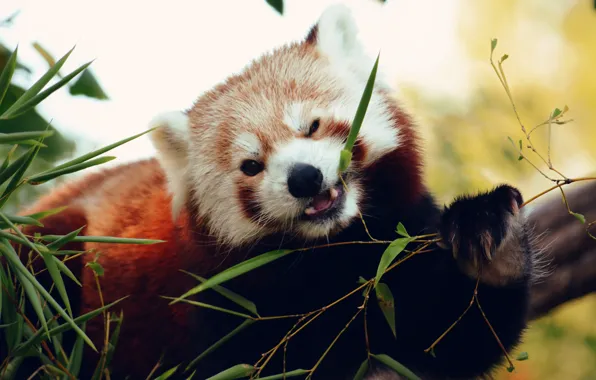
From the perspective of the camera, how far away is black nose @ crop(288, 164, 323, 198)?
7.16ft

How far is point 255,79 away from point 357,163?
0.62 metres

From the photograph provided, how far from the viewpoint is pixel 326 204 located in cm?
229

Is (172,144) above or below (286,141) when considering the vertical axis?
below

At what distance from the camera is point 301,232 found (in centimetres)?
236

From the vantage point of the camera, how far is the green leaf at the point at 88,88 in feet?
8.07

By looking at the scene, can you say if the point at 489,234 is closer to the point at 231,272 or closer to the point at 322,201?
the point at 322,201

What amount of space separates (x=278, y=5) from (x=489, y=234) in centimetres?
96

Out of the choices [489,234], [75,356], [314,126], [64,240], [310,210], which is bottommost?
[75,356]

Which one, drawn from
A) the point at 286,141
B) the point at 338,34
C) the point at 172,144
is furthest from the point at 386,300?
the point at 338,34

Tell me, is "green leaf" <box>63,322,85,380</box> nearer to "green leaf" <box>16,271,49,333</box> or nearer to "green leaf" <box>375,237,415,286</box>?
"green leaf" <box>16,271,49,333</box>

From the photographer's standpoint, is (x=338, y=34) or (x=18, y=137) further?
(x=338, y=34)

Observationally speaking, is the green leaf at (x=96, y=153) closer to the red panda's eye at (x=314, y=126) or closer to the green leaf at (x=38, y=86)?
the green leaf at (x=38, y=86)

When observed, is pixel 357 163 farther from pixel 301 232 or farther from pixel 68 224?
pixel 68 224

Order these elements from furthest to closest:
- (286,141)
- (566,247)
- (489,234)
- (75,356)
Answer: (566,247) < (286,141) < (75,356) < (489,234)
